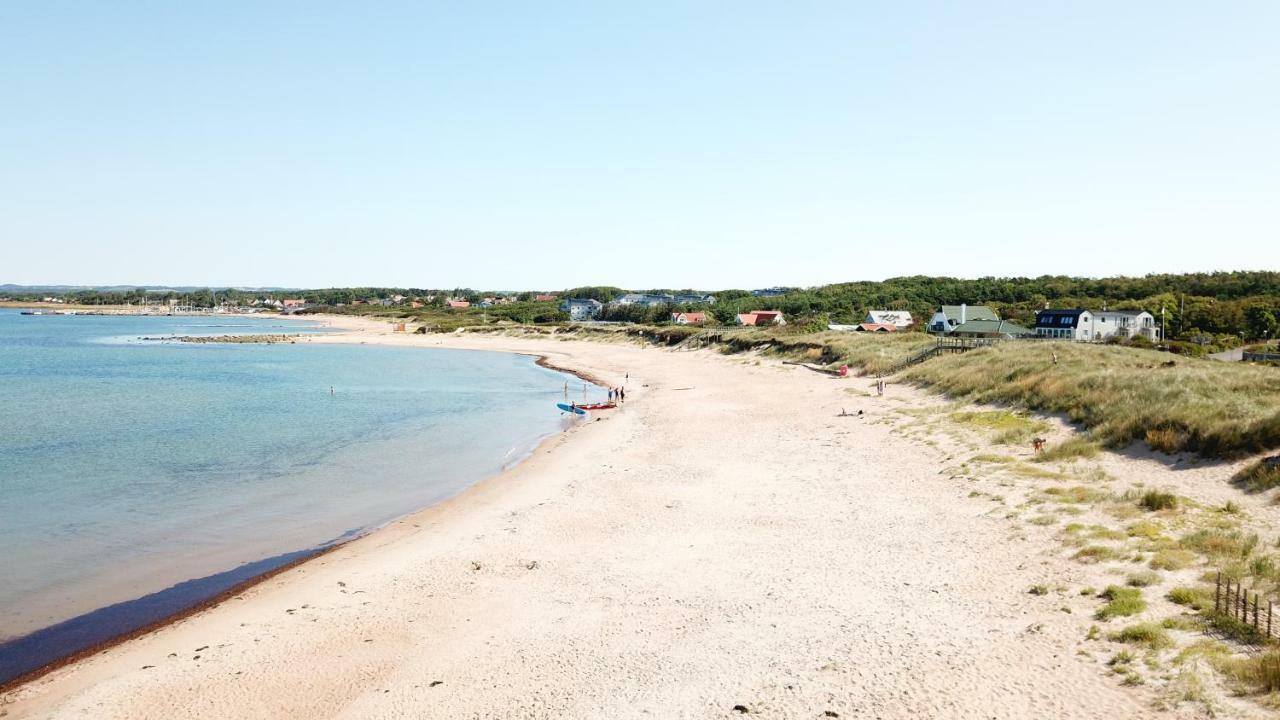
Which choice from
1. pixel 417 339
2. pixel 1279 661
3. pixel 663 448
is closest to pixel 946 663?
pixel 1279 661

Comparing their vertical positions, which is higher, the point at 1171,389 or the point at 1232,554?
the point at 1171,389

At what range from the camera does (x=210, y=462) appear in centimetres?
2734

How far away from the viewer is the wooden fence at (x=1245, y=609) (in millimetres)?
9789

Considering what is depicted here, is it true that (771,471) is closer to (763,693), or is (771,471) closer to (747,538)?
(747,538)

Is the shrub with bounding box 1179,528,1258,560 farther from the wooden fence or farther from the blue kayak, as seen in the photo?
the blue kayak

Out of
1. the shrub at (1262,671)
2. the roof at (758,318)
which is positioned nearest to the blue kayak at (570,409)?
the shrub at (1262,671)

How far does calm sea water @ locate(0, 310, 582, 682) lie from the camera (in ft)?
54.6

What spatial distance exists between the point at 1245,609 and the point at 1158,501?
20.6ft

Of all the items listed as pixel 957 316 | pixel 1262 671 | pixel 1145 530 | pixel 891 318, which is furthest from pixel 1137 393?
pixel 891 318

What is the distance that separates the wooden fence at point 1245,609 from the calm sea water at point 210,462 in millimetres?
17786

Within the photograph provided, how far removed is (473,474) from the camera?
2547cm

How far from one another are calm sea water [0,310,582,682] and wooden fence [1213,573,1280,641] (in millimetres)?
17786

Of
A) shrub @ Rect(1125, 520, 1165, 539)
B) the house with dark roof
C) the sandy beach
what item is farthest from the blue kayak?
the house with dark roof

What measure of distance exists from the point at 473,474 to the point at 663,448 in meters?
6.99
